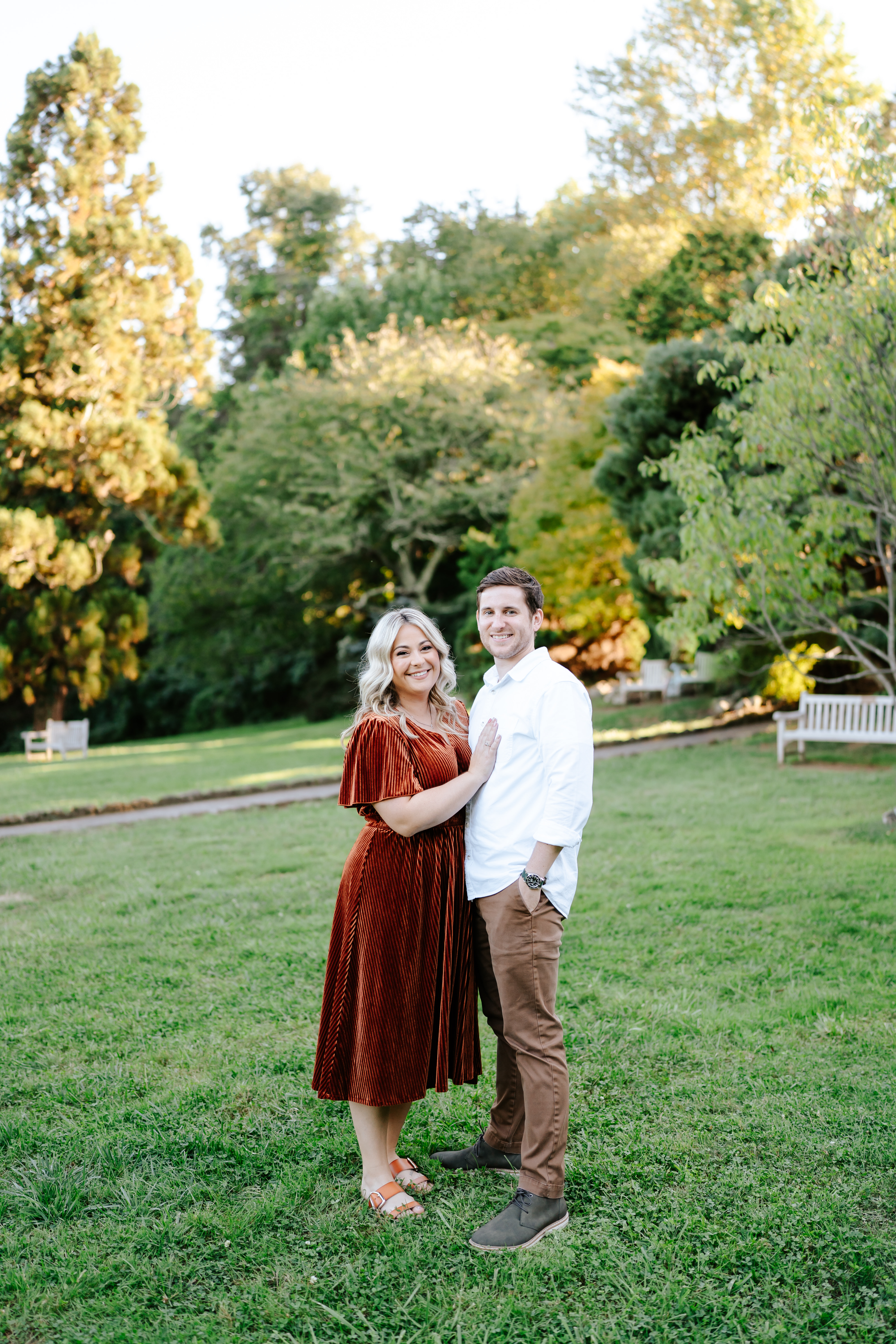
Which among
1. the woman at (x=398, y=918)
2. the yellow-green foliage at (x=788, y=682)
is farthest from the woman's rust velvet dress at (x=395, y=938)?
the yellow-green foliage at (x=788, y=682)

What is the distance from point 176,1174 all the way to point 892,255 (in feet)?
26.3

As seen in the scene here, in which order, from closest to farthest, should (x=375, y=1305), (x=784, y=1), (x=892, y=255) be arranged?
(x=375, y=1305), (x=892, y=255), (x=784, y=1)

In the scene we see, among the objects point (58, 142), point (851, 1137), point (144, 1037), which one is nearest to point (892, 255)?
point (851, 1137)

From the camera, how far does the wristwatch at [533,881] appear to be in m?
2.91

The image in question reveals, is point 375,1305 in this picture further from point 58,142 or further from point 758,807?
point 58,142

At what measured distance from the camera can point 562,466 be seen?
65.2 ft

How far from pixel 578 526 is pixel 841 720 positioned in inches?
301

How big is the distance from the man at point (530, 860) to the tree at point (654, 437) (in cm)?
1267

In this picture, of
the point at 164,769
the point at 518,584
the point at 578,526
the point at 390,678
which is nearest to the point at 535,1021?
the point at 390,678

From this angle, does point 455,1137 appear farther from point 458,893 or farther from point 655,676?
point 655,676

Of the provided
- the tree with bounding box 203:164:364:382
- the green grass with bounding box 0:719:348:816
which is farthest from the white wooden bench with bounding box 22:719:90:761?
the tree with bounding box 203:164:364:382

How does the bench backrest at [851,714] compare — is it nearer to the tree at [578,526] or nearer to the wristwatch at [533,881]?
the tree at [578,526]

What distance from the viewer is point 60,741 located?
67.9 ft

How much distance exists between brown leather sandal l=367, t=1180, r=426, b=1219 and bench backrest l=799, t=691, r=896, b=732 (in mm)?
10541
